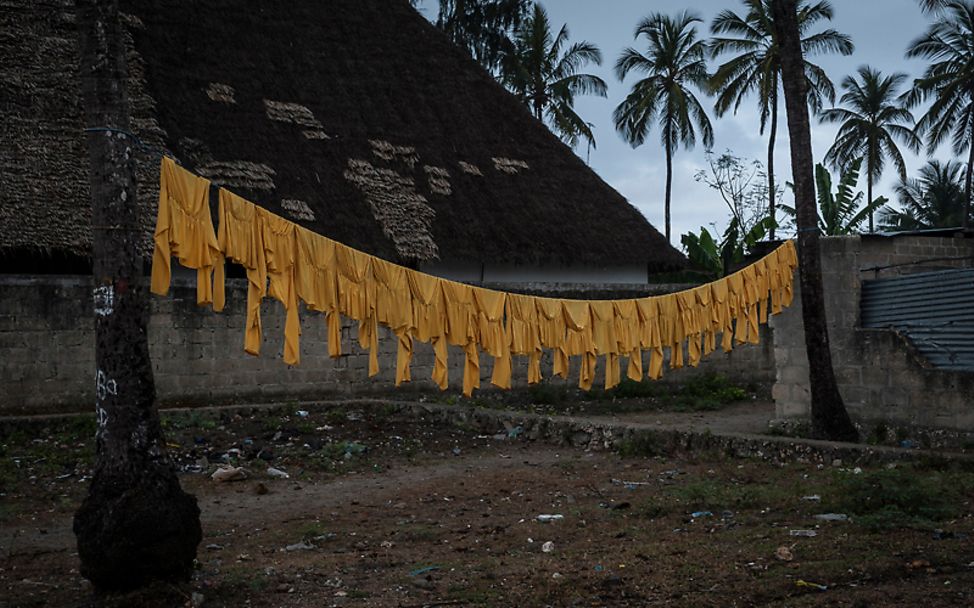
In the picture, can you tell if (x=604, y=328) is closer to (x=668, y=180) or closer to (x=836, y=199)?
(x=836, y=199)

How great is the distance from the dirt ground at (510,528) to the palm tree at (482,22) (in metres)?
25.7

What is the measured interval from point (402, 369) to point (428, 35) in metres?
14.8

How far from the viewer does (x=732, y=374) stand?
17.9 metres

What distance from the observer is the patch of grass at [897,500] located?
6629 millimetres

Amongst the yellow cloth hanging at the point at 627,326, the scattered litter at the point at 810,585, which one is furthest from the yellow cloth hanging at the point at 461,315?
the scattered litter at the point at 810,585

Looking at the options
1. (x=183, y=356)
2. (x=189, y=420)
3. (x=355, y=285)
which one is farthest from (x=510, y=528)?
(x=183, y=356)

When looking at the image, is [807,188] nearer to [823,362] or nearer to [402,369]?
[823,362]

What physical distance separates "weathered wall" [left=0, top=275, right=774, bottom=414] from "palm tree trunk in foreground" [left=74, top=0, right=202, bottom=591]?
701 cm

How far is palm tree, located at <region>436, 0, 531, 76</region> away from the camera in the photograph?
34469 mm

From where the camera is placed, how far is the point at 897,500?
273 inches

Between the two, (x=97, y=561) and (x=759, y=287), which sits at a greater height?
(x=759, y=287)

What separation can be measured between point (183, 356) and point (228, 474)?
12.8 ft

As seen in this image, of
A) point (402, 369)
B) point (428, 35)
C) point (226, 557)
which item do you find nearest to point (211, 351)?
point (402, 369)

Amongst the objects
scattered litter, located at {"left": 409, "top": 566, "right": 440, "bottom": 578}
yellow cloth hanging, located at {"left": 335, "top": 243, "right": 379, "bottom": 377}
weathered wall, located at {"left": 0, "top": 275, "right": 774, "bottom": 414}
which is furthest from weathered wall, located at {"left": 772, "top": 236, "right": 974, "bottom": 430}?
scattered litter, located at {"left": 409, "top": 566, "right": 440, "bottom": 578}
